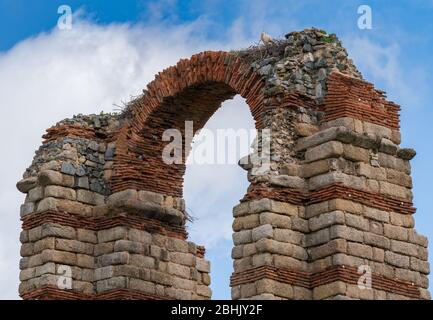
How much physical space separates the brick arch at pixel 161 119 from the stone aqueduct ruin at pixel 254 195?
0.02m

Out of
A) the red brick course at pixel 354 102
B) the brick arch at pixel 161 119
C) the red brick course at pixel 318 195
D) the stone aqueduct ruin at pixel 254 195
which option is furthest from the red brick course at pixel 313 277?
the brick arch at pixel 161 119

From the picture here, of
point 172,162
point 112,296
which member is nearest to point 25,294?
point 112,296

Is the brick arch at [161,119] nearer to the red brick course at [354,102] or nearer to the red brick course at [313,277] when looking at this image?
the red brick course at [354,102]

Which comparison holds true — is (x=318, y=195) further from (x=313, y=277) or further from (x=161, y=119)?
(x=161, y=119)

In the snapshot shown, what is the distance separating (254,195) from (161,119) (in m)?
4.16

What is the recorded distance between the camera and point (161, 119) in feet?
95.3

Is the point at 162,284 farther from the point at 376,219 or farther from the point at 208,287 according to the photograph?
the point at 376,219

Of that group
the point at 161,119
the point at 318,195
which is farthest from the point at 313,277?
the point at 161,119

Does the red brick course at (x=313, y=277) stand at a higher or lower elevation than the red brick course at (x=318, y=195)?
lower

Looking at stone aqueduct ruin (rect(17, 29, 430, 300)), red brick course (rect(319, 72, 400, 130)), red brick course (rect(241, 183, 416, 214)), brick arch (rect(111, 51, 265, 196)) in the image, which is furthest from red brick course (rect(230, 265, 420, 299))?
brick arch (rect(111, 51, 265, 196))

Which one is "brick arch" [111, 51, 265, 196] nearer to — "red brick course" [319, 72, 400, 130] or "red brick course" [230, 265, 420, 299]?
"red brick course" [319, 72, 400, 130]

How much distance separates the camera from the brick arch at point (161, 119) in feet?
93.6

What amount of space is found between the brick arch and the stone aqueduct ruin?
0.02 metres

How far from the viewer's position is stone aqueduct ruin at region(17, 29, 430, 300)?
25125 mm
